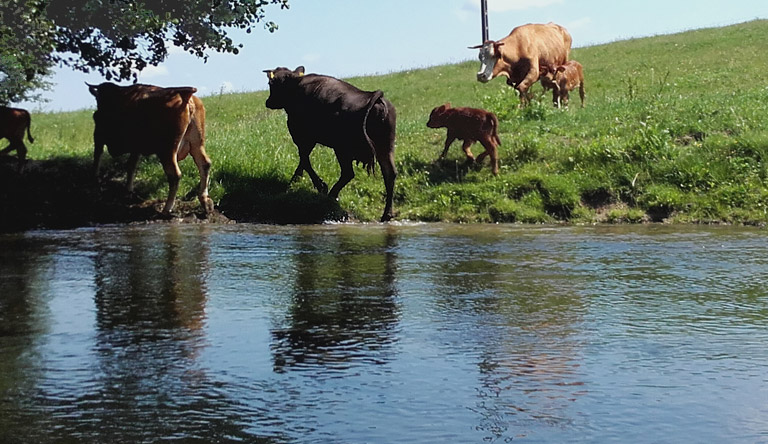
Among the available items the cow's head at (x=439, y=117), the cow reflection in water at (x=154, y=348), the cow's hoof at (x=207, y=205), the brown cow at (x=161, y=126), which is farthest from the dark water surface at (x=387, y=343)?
the cow's head at (x=439, y=117)

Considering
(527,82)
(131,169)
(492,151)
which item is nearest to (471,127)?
(492,151)

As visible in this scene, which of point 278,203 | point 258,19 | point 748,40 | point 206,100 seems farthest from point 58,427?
point 748,40

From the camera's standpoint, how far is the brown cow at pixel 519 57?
69.1 feet

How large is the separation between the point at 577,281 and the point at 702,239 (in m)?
3.24

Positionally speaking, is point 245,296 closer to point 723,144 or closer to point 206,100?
point 723,144

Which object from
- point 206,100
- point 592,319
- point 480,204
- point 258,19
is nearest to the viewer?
point 592,319

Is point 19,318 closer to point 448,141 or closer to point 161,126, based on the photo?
point 161,126

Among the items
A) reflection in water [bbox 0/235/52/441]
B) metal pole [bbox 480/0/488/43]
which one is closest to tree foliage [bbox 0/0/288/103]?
reflection in water [bbox 0/235/52/441]

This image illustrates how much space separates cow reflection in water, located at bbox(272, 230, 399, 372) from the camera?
611cm

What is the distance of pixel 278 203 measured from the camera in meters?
14.4

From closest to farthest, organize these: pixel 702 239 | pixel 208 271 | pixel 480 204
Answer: pixel 208 271
pixel 702 239
pixel 480 204

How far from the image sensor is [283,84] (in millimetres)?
15203

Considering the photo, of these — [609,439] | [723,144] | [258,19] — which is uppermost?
[258,19]

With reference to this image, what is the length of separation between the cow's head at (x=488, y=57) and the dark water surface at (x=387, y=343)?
34.1 ft
